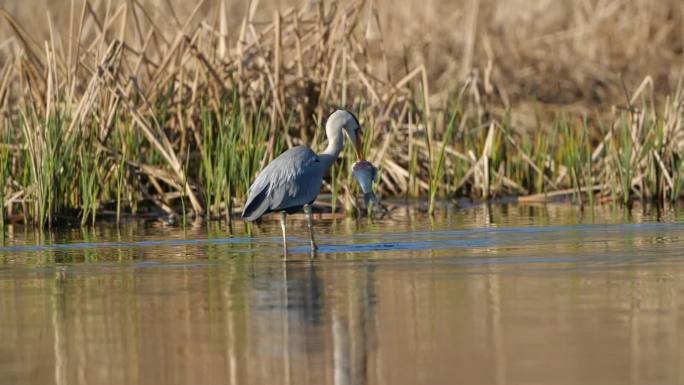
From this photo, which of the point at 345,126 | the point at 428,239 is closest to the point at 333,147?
the point at 345,126

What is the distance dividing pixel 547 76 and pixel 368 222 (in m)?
7.19

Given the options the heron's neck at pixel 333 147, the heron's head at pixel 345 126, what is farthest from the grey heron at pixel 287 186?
the heron's head at pixel 345 126

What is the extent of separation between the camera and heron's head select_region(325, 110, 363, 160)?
924cm

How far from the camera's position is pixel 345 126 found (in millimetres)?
9281

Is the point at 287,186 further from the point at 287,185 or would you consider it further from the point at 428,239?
the point at 428,239

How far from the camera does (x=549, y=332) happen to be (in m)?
5.37

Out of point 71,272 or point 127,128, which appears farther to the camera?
point 127,128

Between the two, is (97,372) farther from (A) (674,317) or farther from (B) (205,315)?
(A) (674,317)

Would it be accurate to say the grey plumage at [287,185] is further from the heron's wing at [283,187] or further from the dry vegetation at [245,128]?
the dry vegetation at [245,128]

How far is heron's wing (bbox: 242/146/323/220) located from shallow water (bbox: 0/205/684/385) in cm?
30

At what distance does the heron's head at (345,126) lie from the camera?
30.3ft

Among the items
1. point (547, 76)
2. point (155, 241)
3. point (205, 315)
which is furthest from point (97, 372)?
point (547, 76)

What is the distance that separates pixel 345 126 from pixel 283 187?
34.9 inches

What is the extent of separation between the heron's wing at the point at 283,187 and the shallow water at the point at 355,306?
301 millimetres
